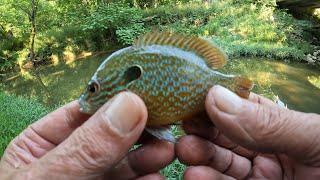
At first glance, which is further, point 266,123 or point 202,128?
point 202,128

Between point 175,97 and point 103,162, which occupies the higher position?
point 175,97

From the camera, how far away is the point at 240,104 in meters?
2.39

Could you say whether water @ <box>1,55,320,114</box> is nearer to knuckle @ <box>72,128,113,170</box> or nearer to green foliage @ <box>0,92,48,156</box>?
green foliage @ <box>0,92,48,156</box>

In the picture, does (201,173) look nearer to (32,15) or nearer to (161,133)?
(161,133)

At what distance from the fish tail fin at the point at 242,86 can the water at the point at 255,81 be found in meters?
10.6

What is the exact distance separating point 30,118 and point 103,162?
304 inches

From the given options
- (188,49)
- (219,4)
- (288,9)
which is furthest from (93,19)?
(188,49)

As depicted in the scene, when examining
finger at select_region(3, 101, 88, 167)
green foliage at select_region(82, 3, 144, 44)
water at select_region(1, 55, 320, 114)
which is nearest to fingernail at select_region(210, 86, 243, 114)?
finger at select_region(3, 101, 88, 167)

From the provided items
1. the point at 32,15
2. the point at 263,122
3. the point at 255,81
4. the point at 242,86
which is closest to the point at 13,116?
the point at 242,86

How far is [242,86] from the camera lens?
8.18 feet

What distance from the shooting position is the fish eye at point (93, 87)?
229cm

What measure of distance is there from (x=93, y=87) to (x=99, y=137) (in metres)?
0.30

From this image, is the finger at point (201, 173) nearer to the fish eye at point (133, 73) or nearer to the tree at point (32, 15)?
the fish eye at point (133, 73)

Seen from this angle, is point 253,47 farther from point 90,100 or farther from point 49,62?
point 90,100
